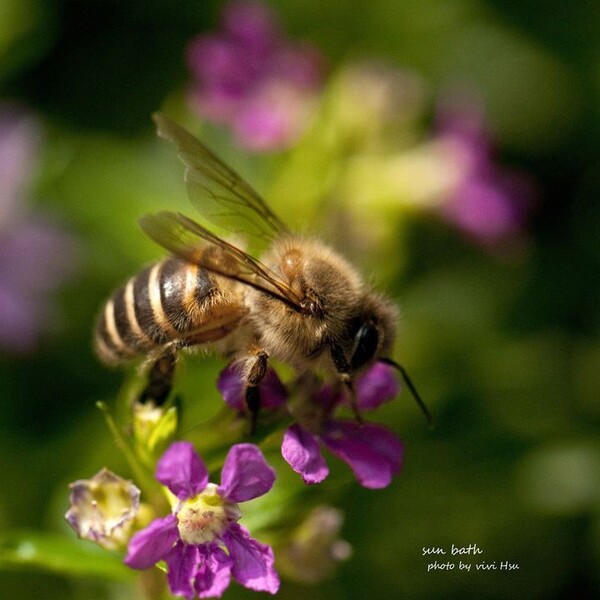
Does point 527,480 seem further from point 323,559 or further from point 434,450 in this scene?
point 323,559

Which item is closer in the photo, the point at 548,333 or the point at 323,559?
the point at 323,559

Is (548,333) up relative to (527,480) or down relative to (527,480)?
up

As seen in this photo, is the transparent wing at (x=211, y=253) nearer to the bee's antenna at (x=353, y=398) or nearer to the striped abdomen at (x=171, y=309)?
the striped abdomen at (x=171, y=309)

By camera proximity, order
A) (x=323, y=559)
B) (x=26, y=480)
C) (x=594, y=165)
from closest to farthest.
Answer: (x=323, y=559) → (x=26, y=480) → (x=594, y=165)

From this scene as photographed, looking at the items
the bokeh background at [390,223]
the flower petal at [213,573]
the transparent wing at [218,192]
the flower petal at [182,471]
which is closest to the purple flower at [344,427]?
the flower petal at [182,471]

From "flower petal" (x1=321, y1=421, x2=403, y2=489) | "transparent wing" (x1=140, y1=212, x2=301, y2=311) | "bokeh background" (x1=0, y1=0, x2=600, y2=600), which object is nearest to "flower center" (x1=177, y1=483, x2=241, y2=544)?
"flower petal" (x1=321, y1=421, x2=403, y2=489)

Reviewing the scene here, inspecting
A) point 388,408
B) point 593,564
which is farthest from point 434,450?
point 593,564

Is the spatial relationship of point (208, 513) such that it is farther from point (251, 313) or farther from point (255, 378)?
point (251, 313)

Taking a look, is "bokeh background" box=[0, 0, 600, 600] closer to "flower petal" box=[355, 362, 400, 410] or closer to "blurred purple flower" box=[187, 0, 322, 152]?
"blurred purple flower" box=[187, 0, 322, 152]
